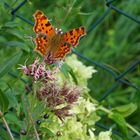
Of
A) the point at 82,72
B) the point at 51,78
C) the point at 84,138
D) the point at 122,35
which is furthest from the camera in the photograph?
the point at 122,35

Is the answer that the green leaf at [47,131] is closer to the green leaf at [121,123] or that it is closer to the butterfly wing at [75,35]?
the butterfly wing at [75,35]

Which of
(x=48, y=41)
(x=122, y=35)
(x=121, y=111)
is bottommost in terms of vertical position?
(x=48, y=41)

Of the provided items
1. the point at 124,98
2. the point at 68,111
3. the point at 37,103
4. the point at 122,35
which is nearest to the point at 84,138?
the point at 68,111

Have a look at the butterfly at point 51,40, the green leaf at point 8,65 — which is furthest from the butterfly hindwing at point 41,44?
the green leaf at point 8,65

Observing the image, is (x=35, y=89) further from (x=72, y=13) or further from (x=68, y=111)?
(x=72, y=13)

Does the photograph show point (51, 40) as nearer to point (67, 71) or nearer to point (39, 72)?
point (39, 72)
